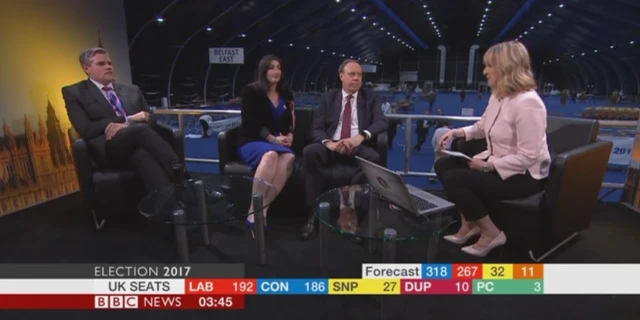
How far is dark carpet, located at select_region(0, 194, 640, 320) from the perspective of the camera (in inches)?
66.2

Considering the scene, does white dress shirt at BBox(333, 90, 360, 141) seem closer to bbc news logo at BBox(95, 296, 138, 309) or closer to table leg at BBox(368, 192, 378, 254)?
table leg at BBox(368, 192, 378, 254)

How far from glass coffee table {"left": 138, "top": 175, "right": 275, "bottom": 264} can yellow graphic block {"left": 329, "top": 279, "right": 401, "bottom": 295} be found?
1.53 feet

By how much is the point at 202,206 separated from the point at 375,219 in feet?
3.19

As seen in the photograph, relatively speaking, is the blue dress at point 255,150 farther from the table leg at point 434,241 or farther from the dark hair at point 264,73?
the table leg at point 434,241

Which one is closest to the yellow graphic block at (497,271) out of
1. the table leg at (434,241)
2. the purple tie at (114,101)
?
the table leg at (434,241)

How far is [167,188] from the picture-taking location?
2.35m

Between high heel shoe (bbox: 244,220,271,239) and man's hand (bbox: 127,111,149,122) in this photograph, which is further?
man's hand (bbox: 127,111,149,122)

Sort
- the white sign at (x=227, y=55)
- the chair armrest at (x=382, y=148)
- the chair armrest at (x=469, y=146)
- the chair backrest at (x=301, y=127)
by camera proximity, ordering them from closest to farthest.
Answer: the chair armrest at (x=469, y=146) → the chair armrest at (x=382, y=148) → the chair backrest at (x=301, y=127) → the white sign at (x=227, y=55)

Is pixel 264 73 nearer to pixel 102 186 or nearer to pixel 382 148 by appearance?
pixel 382 148

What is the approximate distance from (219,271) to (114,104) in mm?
1629

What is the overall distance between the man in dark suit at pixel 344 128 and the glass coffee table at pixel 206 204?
35cm

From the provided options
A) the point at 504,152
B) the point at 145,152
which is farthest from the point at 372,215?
the point at 145,152

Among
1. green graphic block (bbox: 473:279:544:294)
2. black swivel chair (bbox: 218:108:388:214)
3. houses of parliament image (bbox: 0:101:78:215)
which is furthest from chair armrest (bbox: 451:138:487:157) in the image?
houses of parliament image (bbox: 0:101:78:215)

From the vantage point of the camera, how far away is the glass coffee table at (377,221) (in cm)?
158
